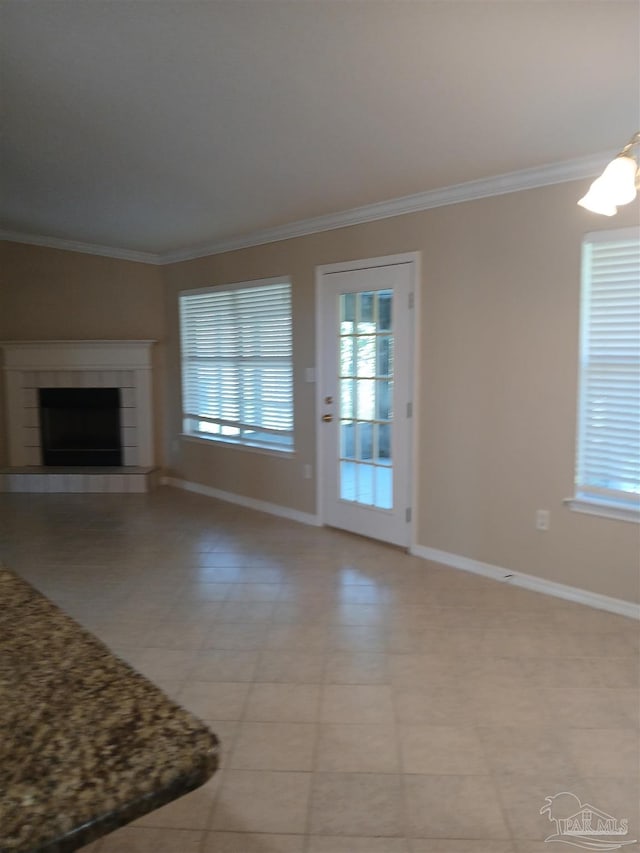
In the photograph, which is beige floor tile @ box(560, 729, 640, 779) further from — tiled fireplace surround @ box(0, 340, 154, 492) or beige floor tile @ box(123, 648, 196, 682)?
tiled fireplace surround @ box(0, 340, 154, 492)

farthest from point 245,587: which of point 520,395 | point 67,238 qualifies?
point 67,238

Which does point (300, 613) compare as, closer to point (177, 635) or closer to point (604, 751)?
point (177, 635)

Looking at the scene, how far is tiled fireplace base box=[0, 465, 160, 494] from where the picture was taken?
5.89m

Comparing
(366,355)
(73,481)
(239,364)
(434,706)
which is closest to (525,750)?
(434,706)

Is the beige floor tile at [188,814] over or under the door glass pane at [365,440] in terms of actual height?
under

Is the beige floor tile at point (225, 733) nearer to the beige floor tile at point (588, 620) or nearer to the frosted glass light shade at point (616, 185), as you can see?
the beige floor tile at point (588, 620)

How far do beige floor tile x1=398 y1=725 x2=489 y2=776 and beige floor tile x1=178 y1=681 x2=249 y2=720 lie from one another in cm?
66

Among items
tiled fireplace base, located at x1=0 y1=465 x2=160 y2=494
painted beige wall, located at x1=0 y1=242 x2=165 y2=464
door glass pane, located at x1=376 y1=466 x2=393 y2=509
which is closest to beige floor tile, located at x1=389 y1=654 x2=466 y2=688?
door glass pane, located at x1=376 y1=466 x2=393 y2=509

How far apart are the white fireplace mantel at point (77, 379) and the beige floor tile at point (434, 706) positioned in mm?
4470

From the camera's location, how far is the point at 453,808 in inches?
72.5

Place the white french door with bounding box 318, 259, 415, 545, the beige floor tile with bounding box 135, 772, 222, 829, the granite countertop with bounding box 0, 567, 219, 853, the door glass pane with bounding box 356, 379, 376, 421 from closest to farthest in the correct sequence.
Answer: the granite countertop with bounding box 0, 567, 219, 853
the beige floor tile with bounding box 135, 772, 222, 829
the white french door with bounding box 318, 259, 415, 545
the door glass pane with bounding box 356, 379, 376, 421

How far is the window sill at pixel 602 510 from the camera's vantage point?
10.1 ft

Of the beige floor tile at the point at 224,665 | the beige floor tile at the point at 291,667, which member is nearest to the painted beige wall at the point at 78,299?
the beige floor tile at the point at 224,665

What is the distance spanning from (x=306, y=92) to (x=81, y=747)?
8.07 feet
